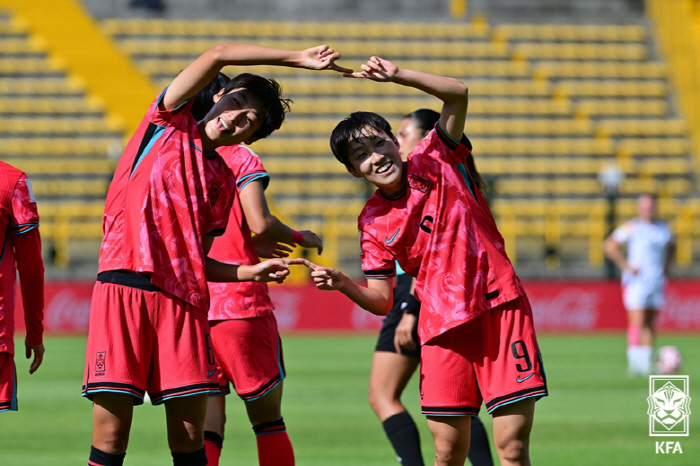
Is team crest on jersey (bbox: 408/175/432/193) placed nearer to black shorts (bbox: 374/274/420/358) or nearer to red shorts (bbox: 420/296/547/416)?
red shorts (bbox: 420/296/547/416)

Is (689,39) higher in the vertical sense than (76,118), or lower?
higher

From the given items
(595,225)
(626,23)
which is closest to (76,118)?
(595,225)

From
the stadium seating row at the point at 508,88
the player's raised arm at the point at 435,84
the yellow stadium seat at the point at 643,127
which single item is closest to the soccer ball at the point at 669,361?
the player's raised arm at the point at 435,84

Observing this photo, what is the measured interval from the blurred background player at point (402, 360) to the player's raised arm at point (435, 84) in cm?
117

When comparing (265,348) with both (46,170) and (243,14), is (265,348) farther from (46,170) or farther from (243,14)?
(243,14)

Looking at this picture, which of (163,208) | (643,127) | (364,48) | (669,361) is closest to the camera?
(163,208)

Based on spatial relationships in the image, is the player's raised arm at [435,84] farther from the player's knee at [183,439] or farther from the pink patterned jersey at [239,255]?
the player's knee at [183,439]

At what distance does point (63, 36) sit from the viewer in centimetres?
2706

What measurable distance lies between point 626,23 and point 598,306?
40.9 feet

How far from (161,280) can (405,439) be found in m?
2.10

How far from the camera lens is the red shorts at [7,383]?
461 cm

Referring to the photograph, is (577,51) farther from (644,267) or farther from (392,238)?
(392,238)

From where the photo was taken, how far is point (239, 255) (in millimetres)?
5359

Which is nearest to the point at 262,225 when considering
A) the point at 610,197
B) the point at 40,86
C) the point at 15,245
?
the point at 15,245
